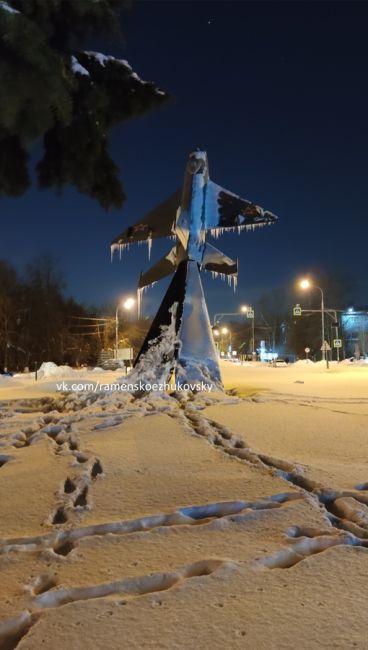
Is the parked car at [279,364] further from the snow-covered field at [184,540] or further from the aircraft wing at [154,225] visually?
the snow-covered field at [184,540]

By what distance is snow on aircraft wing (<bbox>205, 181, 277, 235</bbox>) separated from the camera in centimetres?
1400

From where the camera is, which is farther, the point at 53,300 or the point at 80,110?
the point at 53,300

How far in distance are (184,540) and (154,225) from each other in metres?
12.7

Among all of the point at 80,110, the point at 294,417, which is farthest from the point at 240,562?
the point at 294,417

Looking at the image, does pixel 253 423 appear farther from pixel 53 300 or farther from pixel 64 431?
pixel 53 300

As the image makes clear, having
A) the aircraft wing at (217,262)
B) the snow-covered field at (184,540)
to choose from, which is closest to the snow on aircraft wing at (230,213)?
the aircraft wing at (217,262)

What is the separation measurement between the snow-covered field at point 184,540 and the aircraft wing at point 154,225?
363 inches

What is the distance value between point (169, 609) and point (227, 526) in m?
1.08

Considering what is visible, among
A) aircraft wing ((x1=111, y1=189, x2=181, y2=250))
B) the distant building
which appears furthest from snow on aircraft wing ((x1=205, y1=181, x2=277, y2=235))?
the distant building

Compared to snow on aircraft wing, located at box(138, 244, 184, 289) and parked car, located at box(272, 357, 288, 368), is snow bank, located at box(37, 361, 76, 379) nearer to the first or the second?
snow on aircraft wing, located at box(138, 244, 184, 289)

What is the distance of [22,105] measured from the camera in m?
3.73

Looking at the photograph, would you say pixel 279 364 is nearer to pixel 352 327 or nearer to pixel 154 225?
pixel 352 327

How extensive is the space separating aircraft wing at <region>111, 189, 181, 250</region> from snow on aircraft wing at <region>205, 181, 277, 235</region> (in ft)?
3.68

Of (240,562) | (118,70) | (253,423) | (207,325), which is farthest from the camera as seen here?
(207,325)
